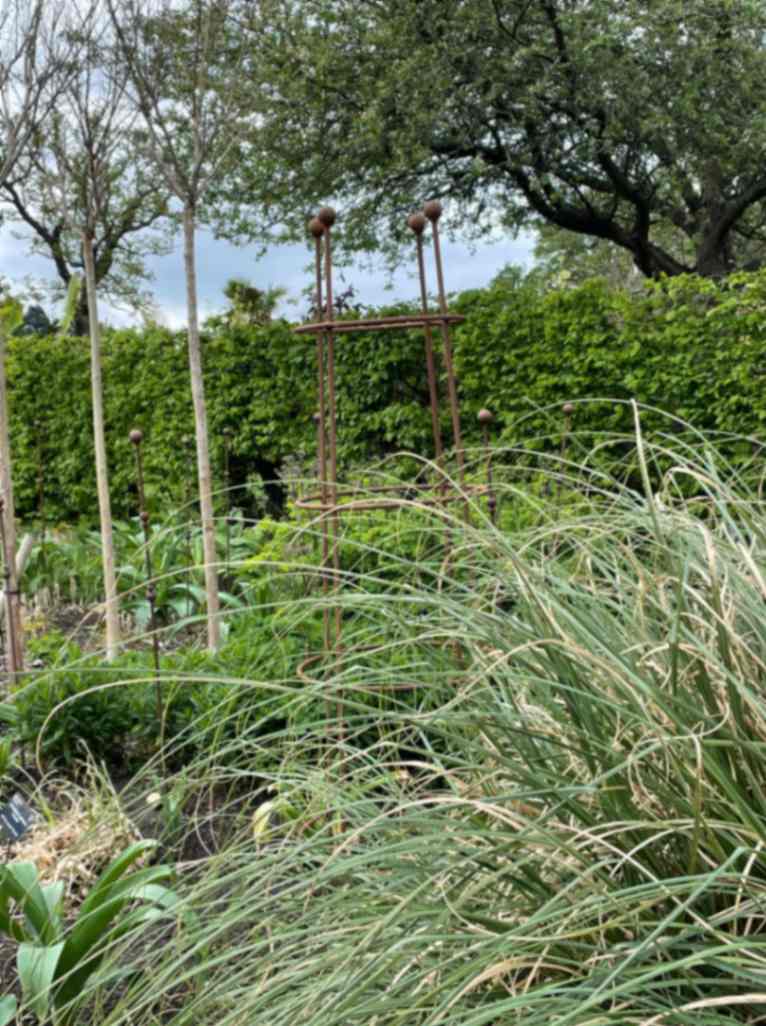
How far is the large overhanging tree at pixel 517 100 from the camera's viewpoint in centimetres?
1006

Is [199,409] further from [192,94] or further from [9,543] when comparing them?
[192,94]

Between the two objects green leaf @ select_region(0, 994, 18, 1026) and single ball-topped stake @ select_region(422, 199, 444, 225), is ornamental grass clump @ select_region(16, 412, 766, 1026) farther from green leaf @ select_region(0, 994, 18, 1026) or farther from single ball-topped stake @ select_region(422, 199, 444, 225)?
single ball-topped stake @ select_region(422, 199, 444, 225)

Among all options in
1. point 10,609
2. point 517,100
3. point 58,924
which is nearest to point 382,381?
point 10,609

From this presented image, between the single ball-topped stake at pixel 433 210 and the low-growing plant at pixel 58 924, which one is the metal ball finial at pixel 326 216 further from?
the low-growing plant at pixel 58 924

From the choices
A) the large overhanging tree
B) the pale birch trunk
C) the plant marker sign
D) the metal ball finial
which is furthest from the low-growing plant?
the large overhanging tree

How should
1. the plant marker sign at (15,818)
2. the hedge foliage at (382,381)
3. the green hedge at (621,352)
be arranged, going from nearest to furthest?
1. the plant marker sign at (15,818)
2. the green hedge at (621,352)
3. the hedge foliage at (382,381)

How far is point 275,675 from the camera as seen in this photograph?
9.27 ft

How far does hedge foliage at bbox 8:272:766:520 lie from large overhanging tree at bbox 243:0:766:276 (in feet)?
11.1

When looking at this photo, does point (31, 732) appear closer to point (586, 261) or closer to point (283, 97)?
point (283, 97)

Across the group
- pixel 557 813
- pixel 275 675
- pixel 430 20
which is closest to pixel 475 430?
pixel 275 675

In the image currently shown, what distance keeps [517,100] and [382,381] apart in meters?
4.80

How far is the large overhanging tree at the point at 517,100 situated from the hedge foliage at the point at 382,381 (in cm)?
339

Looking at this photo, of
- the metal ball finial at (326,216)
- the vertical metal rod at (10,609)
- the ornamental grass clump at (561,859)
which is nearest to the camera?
the ornamental grass clump at (561,859)

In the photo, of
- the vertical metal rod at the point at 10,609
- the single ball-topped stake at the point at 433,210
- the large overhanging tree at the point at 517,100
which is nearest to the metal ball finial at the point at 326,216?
the single ball-topped stake at the point at 433,210
